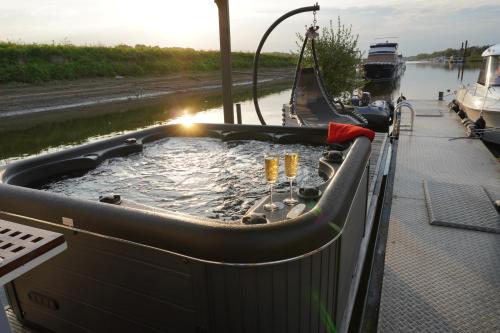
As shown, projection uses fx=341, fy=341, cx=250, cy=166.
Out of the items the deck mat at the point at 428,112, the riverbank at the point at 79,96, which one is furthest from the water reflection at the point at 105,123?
the deck mat at the point at 428,112

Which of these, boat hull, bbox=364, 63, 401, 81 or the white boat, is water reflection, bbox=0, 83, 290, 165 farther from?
boat hull, bbox=364, 63, 401, 81

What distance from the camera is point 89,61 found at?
21906 mm

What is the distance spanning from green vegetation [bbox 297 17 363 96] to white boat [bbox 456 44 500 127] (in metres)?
3.75

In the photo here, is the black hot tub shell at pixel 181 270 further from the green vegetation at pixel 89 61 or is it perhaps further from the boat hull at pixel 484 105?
the green vegetation at pixel 89 61

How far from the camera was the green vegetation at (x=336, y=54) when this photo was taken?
1123 cm

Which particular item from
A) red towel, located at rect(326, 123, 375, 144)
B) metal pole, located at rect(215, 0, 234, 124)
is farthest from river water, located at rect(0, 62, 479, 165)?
red towel, located at rect(326, 123, 375, 144)

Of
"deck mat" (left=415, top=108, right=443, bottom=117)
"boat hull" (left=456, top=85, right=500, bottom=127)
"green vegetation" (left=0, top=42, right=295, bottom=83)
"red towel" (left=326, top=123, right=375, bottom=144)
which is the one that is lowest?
"deck mat" (left=415, top=108, right=443, bottom=117)

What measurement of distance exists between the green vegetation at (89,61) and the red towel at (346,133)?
43.3ft

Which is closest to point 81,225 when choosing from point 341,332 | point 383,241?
point 341,332

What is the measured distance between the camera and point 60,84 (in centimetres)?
1831

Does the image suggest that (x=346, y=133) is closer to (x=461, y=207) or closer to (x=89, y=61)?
(x=461, y=207)

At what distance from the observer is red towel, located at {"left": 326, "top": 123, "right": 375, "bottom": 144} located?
2.89 m

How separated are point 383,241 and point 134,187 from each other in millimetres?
2055

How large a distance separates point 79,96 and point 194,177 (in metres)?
16.2
